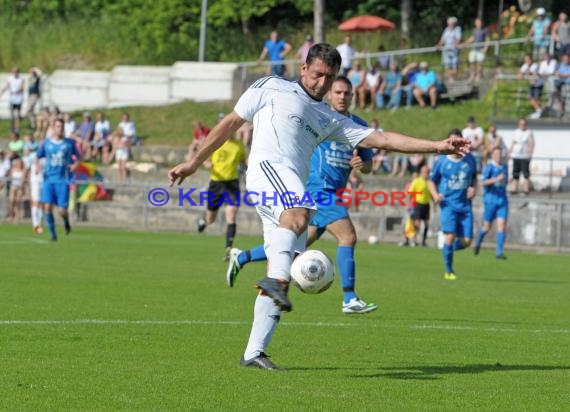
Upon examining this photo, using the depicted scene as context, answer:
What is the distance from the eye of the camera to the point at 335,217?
554 inches


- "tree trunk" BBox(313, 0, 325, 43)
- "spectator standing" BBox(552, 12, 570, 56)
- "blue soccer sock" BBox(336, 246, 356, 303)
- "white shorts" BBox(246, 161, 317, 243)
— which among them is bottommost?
"blue soccer sock" BBox(336, 246, 356, 303)

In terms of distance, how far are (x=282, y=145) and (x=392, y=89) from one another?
30.6 meters

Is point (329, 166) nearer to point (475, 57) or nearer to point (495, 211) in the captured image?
point (495, 211)

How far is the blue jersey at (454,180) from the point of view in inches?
802

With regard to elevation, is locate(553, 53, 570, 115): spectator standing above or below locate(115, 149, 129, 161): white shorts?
above

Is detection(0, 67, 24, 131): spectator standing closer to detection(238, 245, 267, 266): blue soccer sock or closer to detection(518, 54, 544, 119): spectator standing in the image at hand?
detection(518, 54, 544, 119): spectator standing

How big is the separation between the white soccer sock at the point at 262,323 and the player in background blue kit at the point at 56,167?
1722 centimetres

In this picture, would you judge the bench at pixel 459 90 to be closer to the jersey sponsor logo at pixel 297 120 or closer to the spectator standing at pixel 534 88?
the spectator standing at pixel 534 88

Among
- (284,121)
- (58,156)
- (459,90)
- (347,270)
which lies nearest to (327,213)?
(347,270)

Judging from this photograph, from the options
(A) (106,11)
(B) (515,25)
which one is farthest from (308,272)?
(A) (106,11)

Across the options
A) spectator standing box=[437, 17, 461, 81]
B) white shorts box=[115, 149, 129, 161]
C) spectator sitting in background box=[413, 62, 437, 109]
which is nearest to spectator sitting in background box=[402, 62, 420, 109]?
spectator sitting in background box=[413, 62, 437, 109]

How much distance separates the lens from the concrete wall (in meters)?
43.8

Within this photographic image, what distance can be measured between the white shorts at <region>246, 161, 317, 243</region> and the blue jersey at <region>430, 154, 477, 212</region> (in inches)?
Answer: 439

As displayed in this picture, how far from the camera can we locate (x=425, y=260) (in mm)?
24984
